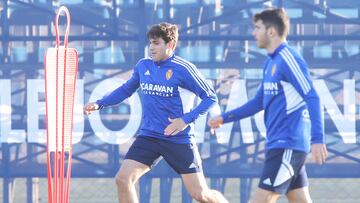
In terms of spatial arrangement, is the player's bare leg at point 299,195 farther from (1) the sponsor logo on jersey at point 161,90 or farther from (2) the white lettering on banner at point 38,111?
(2) the white lettering on banner at point 38,111

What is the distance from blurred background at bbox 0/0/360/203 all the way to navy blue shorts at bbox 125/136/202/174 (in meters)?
2.76

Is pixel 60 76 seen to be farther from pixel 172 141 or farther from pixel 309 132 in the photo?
pixel 309 132

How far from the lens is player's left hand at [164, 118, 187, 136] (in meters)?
8.60

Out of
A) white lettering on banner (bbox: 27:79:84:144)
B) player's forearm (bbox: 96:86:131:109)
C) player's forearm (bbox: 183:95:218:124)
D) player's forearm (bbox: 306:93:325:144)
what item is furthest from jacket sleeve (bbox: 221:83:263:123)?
white lettering on banner (bbox: 27:79:84:144)

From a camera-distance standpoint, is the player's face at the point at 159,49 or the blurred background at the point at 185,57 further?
the blurred background at the point at 185,57

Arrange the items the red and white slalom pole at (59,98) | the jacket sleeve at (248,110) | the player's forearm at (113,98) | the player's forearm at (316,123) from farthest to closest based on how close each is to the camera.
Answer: the red and white slalom pole at (59,98), the player's forearm at (113,98), the jacket sleeve at (248,110), the player's forearm at (316,123)

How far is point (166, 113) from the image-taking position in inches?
348

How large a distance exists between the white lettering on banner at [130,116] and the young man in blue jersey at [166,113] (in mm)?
2788

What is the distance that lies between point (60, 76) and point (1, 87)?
2506 millimetres

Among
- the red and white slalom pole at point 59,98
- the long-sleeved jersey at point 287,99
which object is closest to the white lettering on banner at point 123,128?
the red and white slalom pole at point 59,98

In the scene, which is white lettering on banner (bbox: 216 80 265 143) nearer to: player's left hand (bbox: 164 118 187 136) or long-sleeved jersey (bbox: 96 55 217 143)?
long-sleeved jersey (bbox: 96 55 217 143)

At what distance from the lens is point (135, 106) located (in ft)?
38.5

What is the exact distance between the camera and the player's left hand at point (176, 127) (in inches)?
339

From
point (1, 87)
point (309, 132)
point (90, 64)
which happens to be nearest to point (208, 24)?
point (90, 64)
